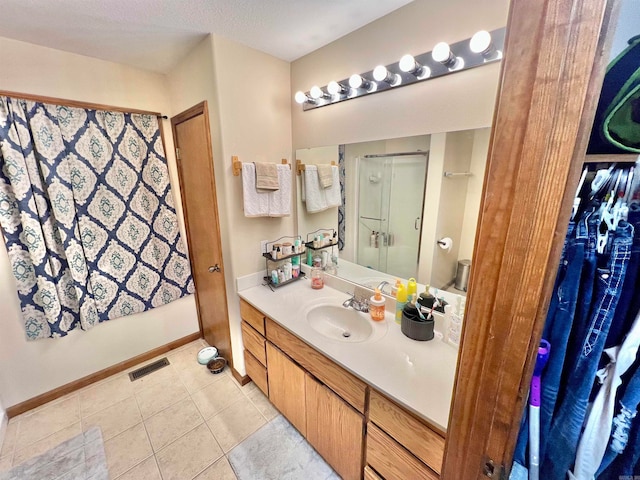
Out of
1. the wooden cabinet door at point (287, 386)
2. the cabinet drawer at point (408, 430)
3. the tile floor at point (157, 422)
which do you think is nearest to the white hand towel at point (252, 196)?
the wooden cabinet door at point (287, 386)

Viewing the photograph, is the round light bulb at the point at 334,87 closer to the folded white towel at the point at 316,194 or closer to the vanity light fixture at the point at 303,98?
the vanity light fixture at the point at 303,98

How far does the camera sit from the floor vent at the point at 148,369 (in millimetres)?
2124

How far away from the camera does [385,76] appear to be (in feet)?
4.19

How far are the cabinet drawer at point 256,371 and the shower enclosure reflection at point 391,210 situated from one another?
102cm

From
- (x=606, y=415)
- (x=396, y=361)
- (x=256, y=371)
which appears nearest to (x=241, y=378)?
(x=256, y=371)

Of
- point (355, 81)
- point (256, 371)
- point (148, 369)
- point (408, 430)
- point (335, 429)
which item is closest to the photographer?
point (408, 430)

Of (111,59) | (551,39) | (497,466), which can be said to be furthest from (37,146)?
(497,466)

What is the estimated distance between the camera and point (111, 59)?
1.75m

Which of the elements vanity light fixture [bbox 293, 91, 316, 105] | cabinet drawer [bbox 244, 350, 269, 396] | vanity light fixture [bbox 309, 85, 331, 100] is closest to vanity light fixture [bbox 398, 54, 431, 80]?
vanity light fixture [bbox 309, 85, 331, 100]

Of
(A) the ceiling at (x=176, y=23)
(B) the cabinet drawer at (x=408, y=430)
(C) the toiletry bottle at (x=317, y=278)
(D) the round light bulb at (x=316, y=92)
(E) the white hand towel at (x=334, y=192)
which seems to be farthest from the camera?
(C) the toiletry bottle at (x=317, y=278)

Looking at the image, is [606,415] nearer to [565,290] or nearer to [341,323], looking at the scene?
[565,290]

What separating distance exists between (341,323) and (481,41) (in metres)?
1.49

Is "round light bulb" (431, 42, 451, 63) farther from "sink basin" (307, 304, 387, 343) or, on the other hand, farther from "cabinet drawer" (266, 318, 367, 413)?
"cabinet drawer" (266, 318, 367, 413)

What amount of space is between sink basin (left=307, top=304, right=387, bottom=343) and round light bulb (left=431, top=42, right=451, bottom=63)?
1.26m
